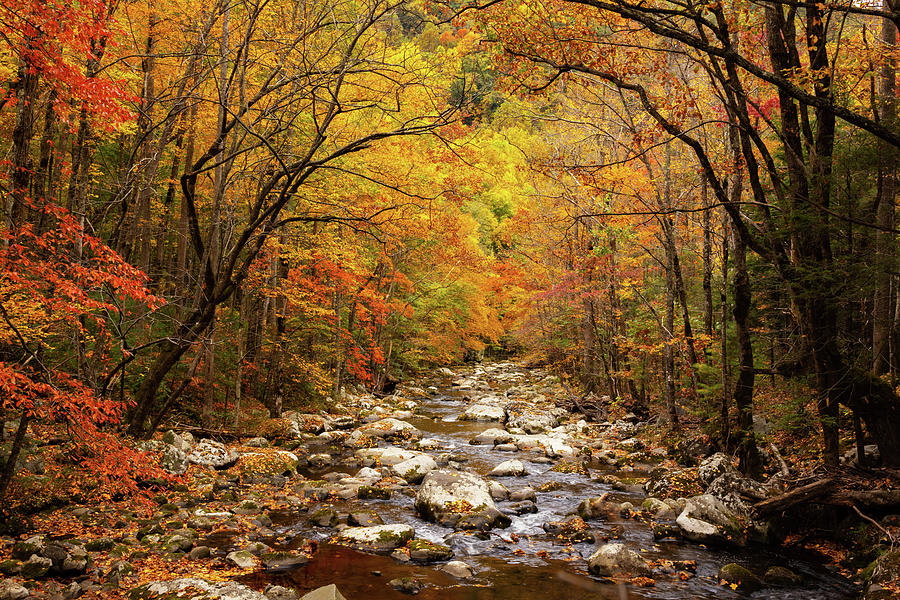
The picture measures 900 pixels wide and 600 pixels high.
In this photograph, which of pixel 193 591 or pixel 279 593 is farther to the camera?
pixel 279 593

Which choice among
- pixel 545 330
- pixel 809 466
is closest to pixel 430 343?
pixel 545 330

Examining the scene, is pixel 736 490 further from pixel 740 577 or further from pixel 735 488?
pixel 740 577

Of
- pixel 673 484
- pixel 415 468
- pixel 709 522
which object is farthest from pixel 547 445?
pixel 709 522

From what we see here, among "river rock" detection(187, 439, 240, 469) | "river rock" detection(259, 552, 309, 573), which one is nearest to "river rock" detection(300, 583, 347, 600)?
"river rock" detection(259, 552, 309, 573)

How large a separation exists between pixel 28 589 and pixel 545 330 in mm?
20733

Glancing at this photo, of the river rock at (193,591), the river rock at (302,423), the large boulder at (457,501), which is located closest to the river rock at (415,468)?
the large boulder at (457,501)

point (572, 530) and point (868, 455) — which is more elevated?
point (868, 455)

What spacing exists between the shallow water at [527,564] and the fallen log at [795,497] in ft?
1.85

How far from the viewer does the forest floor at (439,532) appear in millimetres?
5945

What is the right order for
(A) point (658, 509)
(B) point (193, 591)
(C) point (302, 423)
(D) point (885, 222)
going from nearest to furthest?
(B) point (193, 591) → (D) point (885, 222) → (A) point (658, 509) → (C) point (302, 423)

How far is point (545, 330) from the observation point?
2392 cm

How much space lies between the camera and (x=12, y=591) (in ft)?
16.0

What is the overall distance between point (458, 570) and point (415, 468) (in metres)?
4.75

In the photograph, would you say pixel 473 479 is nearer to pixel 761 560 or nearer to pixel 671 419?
pixel 761 560
